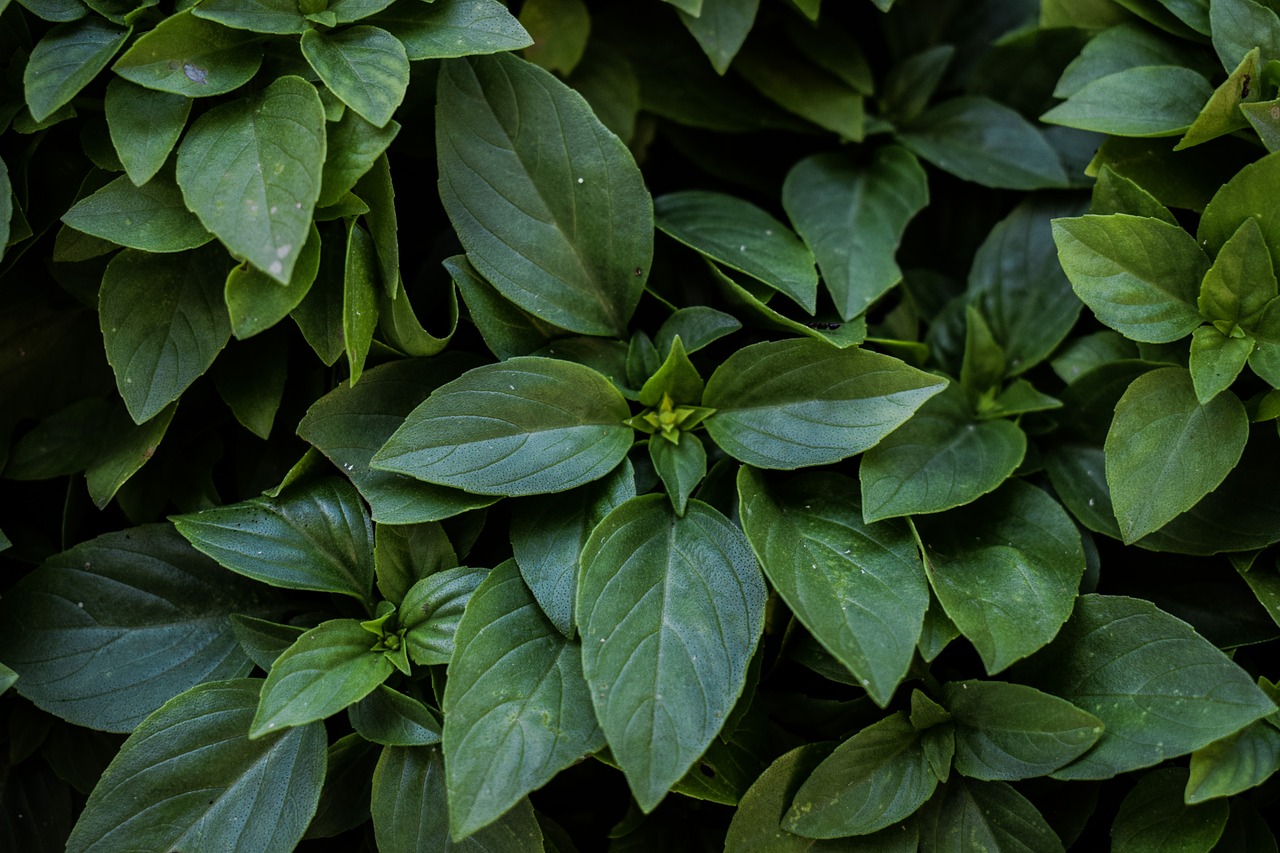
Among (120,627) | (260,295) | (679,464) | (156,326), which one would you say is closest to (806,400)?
(679,464)

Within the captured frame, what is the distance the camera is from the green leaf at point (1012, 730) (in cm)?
79

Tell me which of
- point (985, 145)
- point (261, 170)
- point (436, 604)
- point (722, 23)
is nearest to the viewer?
Result: point (261, 170)

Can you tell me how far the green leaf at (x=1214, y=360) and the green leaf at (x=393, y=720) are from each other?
2.26ft

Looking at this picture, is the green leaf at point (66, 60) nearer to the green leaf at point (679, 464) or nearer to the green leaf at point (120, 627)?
the green leaf at point (120, 627)

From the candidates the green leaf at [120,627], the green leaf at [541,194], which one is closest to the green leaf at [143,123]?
the green leaf at [541,194]

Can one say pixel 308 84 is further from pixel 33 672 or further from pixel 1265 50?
pixel 1265 50

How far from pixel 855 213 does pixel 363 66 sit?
0.53m

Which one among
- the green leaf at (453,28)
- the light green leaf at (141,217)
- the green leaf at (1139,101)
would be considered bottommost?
the light green leaf at (141,217)

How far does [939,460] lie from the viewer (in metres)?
0.90

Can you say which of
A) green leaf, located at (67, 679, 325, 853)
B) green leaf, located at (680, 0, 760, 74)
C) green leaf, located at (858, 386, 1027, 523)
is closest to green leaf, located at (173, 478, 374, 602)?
green leaf, located at (67, 679, 325, 853)

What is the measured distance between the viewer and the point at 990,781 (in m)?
0.84

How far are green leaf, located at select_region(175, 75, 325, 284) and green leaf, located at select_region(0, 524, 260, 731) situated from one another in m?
0.35

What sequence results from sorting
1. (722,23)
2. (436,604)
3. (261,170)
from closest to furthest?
(261,170) < (436,604) < (722,23)

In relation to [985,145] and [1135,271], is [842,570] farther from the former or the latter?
[985,145]
